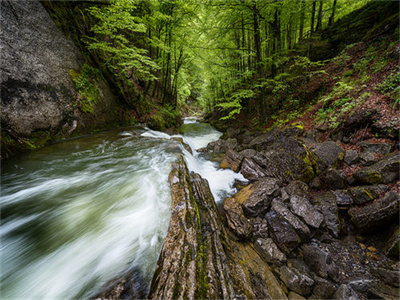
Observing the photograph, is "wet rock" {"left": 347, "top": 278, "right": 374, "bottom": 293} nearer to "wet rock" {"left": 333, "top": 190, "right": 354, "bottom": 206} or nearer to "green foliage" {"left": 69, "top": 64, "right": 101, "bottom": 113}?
"wet rock" {"left": 333, "top": 190, "right": 354, "bottom": 206}

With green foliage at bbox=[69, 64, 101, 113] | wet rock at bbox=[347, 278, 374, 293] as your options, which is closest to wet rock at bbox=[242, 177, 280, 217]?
wet rock at bbox=[347, 278, 374, 293]

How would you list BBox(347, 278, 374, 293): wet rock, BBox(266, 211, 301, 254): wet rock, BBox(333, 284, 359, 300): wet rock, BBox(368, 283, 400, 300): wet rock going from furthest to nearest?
BBox(266, 211, 301, 254): wet rock
BBox(347, 278, 374, 293): wet rock
BBox(333, 284, 359, 300): wet rock
BBox(368, 283, 400, 300): wet rock

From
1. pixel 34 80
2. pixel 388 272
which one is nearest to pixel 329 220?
Answer: pixel 388 272

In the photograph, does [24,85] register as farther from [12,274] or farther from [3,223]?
[12,274]

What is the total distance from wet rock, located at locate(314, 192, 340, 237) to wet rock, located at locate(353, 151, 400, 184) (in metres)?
0.86

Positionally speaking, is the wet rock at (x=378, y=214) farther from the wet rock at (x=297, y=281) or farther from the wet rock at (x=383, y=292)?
the wet rock at (x=297, y=281)

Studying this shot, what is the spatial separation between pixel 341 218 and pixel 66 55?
11.6 m

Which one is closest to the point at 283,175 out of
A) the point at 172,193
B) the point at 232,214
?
the point at 232,214

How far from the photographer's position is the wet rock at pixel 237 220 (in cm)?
335

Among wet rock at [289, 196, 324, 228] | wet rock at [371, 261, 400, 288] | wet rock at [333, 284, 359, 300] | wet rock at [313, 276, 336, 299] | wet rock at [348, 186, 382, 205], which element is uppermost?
wet rock at [348, 186, 382, 205]

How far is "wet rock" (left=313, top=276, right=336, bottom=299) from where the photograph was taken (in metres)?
2.53

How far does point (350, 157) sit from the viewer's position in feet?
14.7

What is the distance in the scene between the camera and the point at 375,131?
466cm

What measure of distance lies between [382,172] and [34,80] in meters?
10.9
